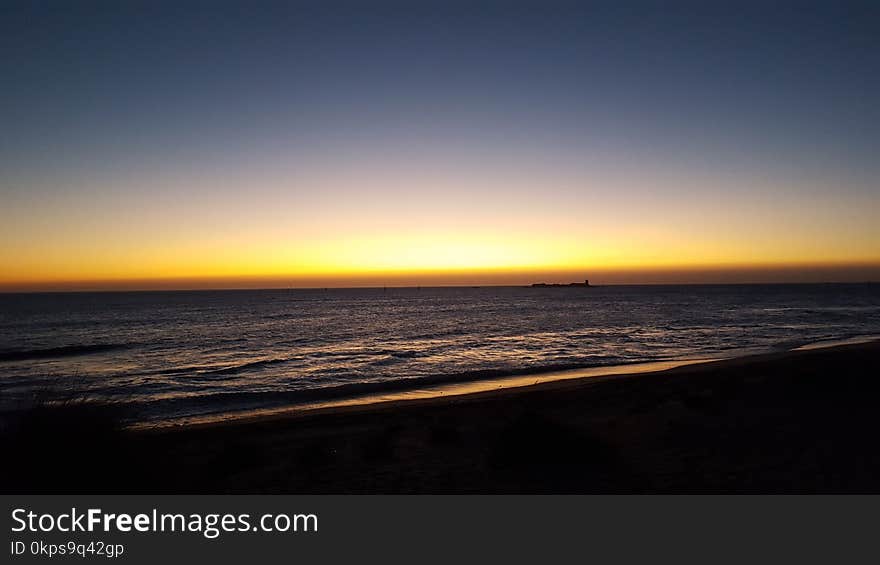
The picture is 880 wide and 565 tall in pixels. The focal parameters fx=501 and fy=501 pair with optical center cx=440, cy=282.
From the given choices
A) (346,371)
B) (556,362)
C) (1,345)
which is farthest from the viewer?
(1,345)

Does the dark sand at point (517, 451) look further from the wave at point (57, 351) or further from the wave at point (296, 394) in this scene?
the wave at point (57, 351)

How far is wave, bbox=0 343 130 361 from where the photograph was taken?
33.8m

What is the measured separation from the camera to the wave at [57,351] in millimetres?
33812

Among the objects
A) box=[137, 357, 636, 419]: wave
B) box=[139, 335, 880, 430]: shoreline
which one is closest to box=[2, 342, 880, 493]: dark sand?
box=[139, 335, 880, 430]: shoreline

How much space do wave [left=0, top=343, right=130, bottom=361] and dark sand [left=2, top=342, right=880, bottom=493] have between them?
27.5 meters

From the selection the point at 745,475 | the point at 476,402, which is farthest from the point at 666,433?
the point at 476,402

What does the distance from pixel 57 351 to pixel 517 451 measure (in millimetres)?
40252

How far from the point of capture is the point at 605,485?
746 centimetres

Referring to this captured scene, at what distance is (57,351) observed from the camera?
1432 inches

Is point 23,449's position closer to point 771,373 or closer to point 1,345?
point 771,373
